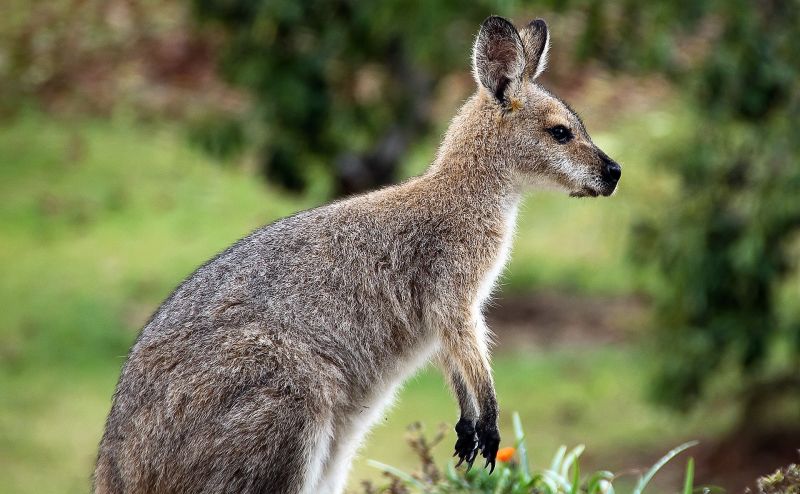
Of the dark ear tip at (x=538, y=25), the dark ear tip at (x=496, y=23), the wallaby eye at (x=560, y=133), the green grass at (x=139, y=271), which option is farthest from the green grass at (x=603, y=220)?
the dark ear tip at (x=496, y=23)

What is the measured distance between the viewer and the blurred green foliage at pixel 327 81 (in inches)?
498

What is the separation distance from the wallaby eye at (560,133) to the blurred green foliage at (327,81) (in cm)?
637

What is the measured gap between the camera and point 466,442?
208 inches

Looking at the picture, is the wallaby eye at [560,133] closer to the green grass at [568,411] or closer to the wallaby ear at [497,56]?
the wallaby ear at [497,56]

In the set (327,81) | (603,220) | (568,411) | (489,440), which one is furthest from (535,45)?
(327,81)

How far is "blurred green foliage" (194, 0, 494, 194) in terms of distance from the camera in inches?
498

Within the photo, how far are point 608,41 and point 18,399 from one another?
20.5 ft

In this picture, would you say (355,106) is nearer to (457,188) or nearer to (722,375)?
(722,375)

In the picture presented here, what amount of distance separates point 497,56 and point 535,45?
7.8 inches

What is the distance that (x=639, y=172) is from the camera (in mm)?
11633

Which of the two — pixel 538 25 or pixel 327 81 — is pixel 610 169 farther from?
pixel 327 81

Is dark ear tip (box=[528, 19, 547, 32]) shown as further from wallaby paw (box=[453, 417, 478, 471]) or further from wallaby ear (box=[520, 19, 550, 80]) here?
wallaby paw (box=[453, 417, 478, 471])

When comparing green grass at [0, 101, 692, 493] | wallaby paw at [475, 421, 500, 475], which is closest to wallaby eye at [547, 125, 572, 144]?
wallaby paw at [475, 421, 500, 475]

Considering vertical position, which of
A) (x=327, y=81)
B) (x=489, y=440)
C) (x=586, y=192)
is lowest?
(x=489, y=440)
